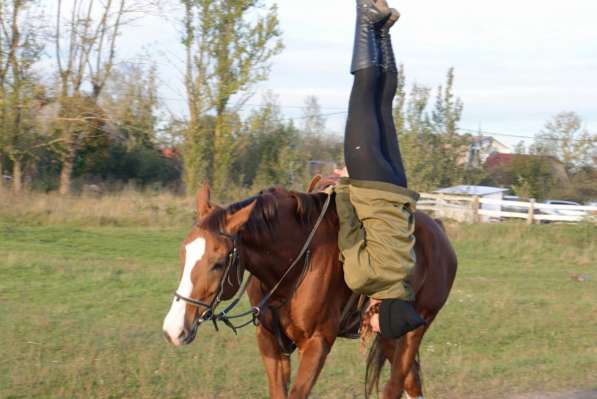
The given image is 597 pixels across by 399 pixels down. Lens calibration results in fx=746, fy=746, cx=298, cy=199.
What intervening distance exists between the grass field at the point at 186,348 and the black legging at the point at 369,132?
2.34 m

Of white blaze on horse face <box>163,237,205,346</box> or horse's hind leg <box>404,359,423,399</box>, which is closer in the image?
white blaze on horse face <box>163,237,205,346</box>

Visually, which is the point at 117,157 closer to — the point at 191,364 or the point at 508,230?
the point at 508,230

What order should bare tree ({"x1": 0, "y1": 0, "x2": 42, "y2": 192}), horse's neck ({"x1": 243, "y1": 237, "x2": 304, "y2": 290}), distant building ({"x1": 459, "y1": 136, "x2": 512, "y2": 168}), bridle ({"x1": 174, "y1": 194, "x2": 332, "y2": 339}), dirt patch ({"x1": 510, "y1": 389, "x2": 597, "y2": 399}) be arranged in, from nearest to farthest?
bridle ({"x1": 174, "y1": 194, "x2": 332, "y2": 339}) → horse's neck ({"x1": 243, "y1": 237, "x2": 304, "y2": 290}) → dirt patch ({"x1": 510, "y1": 389, "x2": 597, "y2": 399}) → bare tree ({"x1": 0, "y1": 0, "x2": 42, "y2": 192}) → distant building ({"x1": 459, "y1": 136, "x2": 512, "y2": 168})

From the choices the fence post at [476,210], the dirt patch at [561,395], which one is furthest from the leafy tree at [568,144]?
the dirt patch at [561,395]

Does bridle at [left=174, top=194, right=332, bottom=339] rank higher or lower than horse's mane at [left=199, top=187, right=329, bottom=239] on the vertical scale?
lower

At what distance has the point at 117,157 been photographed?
35469 mm

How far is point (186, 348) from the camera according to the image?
24.6 ft

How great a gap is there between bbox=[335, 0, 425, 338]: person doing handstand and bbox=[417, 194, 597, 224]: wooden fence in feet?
73.1

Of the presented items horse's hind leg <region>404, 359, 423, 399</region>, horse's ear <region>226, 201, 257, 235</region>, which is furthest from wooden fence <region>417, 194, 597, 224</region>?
horse's ear <region>226, 201, 257, 235</region>

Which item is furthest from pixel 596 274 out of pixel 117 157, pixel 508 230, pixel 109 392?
pixel 117 157

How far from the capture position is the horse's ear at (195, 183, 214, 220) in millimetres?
4168

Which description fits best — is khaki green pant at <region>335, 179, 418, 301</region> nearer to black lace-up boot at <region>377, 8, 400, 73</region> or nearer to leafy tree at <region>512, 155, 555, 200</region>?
black lace-up boot at <region>377, 8, 400, 73</region>

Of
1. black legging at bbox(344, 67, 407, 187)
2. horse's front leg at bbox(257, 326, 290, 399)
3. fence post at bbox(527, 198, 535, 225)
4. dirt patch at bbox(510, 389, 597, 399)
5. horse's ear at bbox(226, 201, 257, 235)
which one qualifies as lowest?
fence post at bbox(527, 198, 535, 225)

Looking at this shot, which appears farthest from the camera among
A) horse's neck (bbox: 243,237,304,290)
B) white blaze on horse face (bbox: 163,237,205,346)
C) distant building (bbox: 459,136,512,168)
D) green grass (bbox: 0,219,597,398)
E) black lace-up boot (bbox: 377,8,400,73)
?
distant building (bbox: 459,136,512,168)
